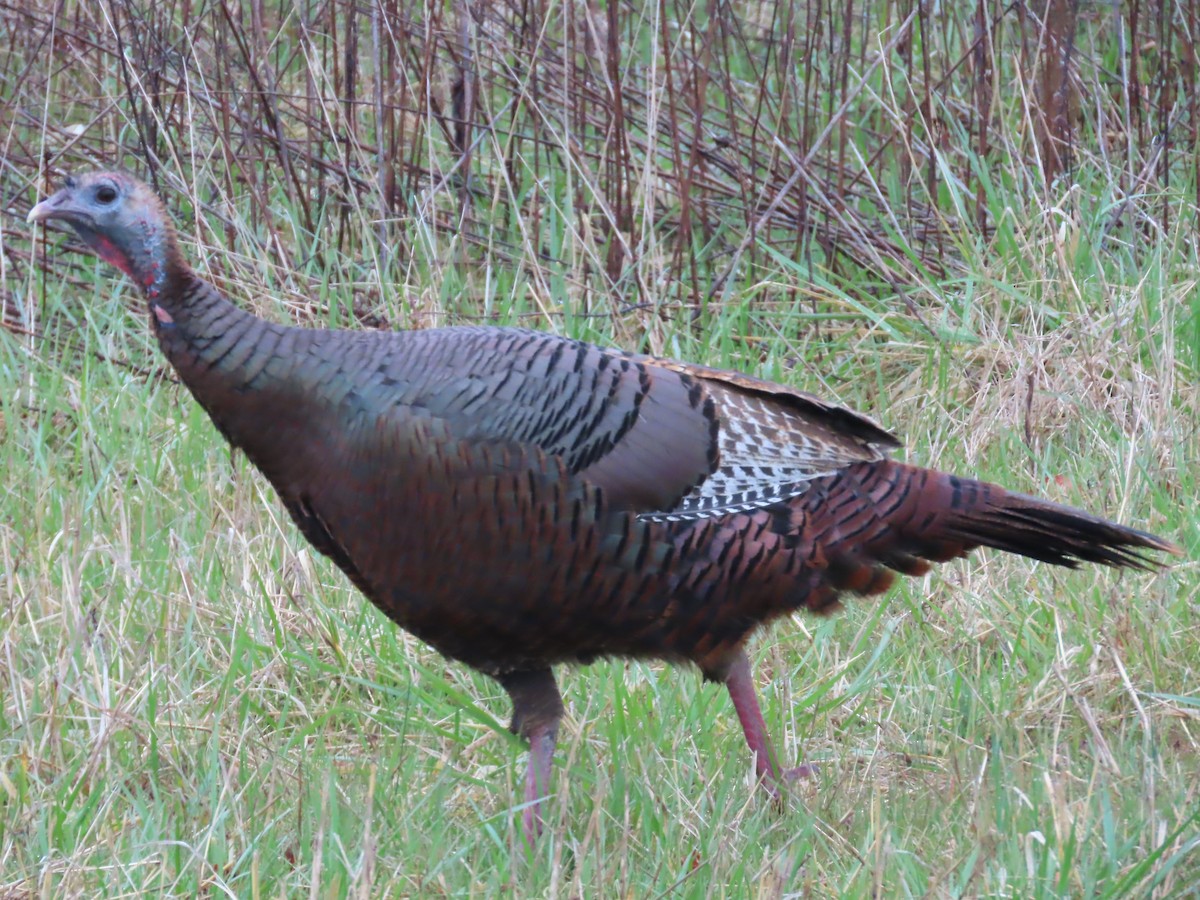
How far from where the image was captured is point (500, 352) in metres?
3.34

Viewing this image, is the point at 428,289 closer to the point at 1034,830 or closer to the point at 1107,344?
the point at 1107,344

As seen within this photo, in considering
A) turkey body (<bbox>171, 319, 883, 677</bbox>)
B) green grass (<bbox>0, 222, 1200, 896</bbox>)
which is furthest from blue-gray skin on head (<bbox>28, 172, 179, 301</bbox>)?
green grass (<bbox>0, 222, 1200, 896</bbox>)

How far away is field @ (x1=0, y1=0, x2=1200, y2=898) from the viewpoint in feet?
9.91

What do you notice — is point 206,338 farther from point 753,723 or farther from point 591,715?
point 753,723

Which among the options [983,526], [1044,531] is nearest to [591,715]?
[983,526]

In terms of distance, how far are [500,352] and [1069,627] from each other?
5.22 feet

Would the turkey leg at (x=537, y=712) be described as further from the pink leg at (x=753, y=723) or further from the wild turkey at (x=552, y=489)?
the pink leg at (x=753, y=723)

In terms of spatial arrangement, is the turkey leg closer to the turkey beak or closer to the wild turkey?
the wild turkey

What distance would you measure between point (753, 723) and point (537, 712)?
0.48 m

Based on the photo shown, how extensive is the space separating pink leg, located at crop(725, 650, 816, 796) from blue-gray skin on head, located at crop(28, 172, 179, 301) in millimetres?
1479

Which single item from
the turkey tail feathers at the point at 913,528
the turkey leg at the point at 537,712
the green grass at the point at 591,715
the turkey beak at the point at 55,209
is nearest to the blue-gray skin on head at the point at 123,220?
the turkey beak at the point at 55,209

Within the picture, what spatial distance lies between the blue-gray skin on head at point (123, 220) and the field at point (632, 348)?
0.86 m

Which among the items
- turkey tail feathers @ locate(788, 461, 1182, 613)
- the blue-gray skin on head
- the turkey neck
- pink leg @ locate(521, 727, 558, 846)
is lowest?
pink leg @ locate(521, 727, 558, 846)

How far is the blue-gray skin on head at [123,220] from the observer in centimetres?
327
